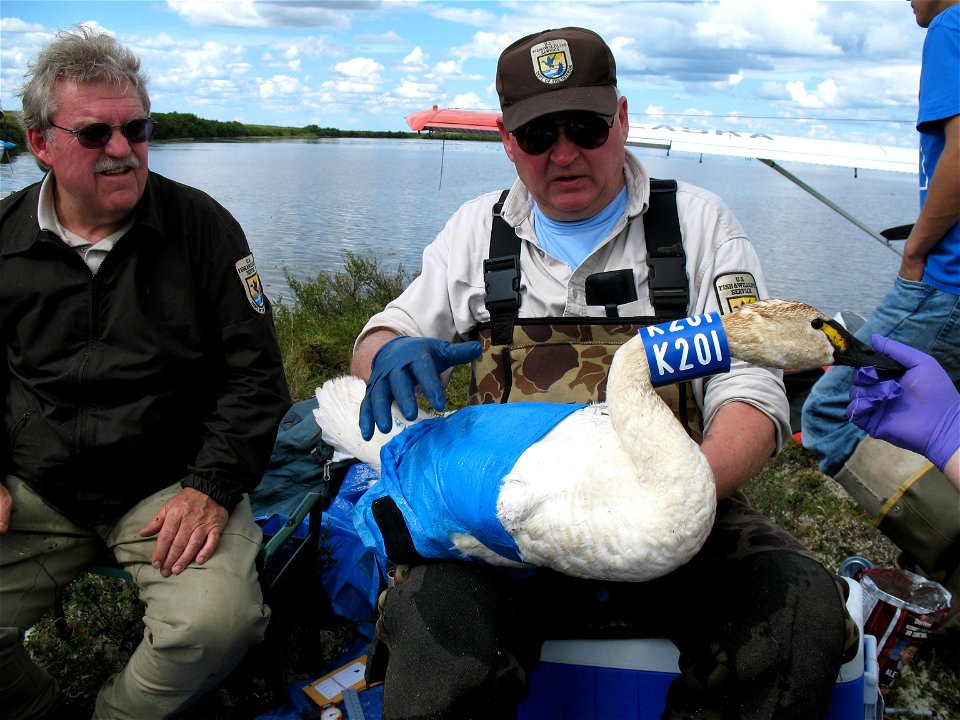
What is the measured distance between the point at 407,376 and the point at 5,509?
1.61 metres

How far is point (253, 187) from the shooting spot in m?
22.5

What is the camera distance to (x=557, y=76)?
2744mm

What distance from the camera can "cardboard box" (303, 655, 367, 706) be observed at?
3.04 metres

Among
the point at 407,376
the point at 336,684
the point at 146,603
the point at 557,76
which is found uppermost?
the point at 557,76

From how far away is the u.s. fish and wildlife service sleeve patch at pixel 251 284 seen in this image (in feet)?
10.1

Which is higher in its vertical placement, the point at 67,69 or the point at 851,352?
the point at 67,69

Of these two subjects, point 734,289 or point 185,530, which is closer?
point 734,289

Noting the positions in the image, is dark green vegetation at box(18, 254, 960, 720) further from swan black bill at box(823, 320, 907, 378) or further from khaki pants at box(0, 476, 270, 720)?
swan black bill at box(823, 320, 907, 378)

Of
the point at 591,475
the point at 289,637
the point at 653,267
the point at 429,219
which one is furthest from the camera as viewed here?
the point at 429,219

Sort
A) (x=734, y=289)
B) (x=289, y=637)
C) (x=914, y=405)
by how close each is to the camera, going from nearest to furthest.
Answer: (x=914, y=405) → (x=734, y=289) → (x=289, y=637)

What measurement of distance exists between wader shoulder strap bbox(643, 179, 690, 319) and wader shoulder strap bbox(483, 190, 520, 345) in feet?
1.55

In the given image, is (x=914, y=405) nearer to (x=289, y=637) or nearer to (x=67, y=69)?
(x=289, y=637)

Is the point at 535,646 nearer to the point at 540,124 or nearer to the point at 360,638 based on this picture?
the point at 360,638

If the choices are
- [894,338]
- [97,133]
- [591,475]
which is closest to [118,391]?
[97,133]
